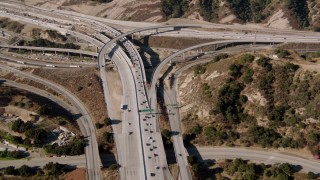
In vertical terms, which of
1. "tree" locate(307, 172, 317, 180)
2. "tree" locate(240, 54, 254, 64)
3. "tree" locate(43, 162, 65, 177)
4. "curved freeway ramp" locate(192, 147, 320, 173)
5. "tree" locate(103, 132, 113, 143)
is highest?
"tree" locate(240, 54, 254, 64)

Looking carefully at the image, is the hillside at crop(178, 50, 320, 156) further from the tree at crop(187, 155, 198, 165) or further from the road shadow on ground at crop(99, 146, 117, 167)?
the road shadow on ground at crop(99, 146, 117, 167)

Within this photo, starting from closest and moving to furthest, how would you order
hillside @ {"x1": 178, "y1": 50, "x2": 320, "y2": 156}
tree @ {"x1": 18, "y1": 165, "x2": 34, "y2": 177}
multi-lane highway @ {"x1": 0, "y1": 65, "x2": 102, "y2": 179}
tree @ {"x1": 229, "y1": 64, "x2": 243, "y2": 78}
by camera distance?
1. tree @ {"x1": 18, "y1": 165, "x2": 34, "y2": 177}
2. multi-lane highway @ {"x1": 0, "y1": 65, "x2": 102, "y2": 179}
3. hillside @ {"x1": 178, "y1": 50, "x2": 320, "y2": 156}
4. tree @ {"x1": 229, "y1": 64, "x2": 243, "y2": 78}

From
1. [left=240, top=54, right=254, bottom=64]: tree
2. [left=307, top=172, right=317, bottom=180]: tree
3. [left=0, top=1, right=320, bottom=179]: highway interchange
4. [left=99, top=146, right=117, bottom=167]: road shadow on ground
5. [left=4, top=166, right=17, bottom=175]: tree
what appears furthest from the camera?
[left=240, top=54, right=254, bottom=64]: tree

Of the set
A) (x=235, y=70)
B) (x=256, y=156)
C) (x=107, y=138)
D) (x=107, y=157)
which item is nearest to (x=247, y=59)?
(x=235, y=70)

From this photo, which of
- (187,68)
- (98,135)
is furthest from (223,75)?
(98,135)

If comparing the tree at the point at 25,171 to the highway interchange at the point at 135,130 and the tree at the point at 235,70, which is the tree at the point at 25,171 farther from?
the tree at the point at 235,70

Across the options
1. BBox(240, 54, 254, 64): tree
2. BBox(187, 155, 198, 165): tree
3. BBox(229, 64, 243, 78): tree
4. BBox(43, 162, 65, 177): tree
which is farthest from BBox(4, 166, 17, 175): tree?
BBox(240, 54, 254, 64): tree

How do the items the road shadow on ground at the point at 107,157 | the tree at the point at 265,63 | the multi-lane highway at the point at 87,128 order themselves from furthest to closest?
1. the tree at the point at 265,63
2. the road shadow on ground at the point at 107,157
3. the multi-lane highway at the point at 87,128

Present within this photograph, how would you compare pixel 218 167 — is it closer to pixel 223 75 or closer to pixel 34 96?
pixel 223 75

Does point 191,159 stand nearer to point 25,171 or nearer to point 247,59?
point 247,59

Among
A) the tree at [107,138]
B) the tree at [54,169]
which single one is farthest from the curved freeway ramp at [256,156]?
→ the tree at [54,169]
